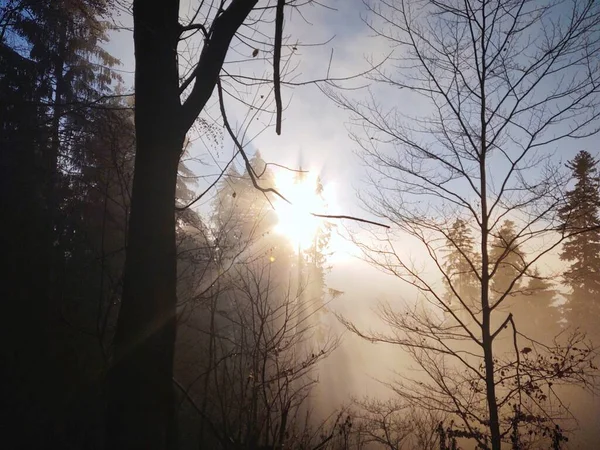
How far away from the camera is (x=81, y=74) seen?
1254cm

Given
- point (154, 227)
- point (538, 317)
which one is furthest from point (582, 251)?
point (154, 227)

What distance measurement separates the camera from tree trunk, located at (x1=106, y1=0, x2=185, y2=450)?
1.51 m

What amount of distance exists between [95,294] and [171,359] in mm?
9995

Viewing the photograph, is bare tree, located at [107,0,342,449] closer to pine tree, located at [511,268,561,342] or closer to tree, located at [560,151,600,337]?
tree, located at [560,151,600,337]

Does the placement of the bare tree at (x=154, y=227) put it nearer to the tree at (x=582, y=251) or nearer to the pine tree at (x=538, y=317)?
the tree at (x=582, y=251)

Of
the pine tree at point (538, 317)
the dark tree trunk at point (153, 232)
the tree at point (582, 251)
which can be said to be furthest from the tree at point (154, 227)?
the pine tree at point (538, 317)

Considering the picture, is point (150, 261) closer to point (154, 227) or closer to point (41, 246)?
point (154, 227)

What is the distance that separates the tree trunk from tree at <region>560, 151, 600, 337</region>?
14.9 feet

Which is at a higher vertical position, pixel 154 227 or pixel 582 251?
pixel 582 251

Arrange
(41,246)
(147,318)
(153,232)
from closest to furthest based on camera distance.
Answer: (147,318), (153,232), (41,246)

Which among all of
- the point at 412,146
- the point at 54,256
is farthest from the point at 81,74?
the point at 412,146

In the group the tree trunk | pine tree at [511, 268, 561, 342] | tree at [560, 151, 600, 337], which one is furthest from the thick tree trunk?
pine tree at [511, 268, 561, 342]

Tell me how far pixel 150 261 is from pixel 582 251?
26688mm

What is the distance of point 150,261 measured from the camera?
1649 mm
